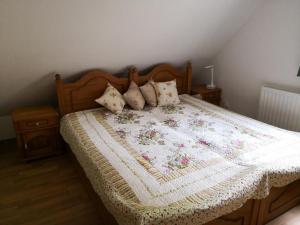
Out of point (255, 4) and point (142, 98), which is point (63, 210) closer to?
point (142, 98)

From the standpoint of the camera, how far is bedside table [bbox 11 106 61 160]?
267cm

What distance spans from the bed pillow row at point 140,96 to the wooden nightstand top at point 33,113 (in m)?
0.55

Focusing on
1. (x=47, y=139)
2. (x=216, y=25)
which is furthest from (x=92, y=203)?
(x=216, y=25)

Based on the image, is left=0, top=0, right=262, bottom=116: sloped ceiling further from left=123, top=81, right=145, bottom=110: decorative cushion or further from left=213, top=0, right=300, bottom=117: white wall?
left=123, top=81, right=145, bottom=110: decorative cushion

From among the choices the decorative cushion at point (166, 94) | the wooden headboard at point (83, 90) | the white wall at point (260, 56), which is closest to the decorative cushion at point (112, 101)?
the wooden headboard at point (83, 90)

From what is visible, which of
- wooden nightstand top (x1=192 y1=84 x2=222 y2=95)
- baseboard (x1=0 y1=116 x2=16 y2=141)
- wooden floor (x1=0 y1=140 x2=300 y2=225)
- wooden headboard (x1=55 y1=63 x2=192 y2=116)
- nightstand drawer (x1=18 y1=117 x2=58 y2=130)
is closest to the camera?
wooden floor (x1=0 y1=140 x2=300 y2=225)

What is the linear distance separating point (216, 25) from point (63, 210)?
8.82 feet

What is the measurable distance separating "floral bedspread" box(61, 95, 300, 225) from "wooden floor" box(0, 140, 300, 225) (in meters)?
0.41

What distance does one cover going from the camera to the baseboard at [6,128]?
10.6 ft

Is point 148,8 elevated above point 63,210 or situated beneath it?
elevated above

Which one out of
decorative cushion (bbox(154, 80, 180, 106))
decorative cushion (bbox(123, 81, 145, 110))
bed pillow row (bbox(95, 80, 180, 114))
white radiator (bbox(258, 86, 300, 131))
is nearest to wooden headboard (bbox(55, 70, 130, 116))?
bed pillow row (bbox(95, 80, 180, 114))

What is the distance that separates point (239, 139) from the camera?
7.22ft

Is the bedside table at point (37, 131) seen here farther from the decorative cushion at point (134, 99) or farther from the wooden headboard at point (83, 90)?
the decorative cushion at point (134, 99)

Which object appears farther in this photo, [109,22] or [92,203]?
[109,22]
